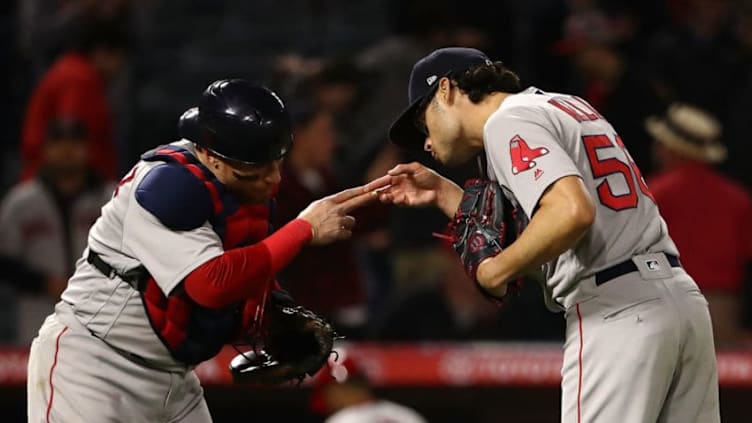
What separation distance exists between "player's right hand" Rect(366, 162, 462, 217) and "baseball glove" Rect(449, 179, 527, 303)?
0.25 meters

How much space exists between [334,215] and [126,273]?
0.64 meters

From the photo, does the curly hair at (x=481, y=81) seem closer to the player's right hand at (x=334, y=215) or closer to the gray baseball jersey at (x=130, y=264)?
the player's right hand at (x=334, y=215)

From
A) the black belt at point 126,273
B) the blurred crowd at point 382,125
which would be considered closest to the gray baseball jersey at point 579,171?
the black belt at point 126,273

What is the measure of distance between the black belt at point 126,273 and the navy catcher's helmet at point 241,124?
42 cm

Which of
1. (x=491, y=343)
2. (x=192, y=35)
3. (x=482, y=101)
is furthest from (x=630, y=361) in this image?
(x=192, y=35)

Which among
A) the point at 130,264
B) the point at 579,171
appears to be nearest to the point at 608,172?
the point at 579,171

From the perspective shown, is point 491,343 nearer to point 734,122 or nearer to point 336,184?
point 336,184

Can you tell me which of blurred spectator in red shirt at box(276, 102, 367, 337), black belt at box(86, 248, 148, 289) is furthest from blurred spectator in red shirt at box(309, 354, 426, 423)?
A: black belt at box(86, 248, 148, 289)

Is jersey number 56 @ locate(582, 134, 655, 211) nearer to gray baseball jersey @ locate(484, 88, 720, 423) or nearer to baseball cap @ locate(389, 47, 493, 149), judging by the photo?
gray baseball jersey @ locate(484, 88, 720, 423)

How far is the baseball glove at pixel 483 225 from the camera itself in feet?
12.5

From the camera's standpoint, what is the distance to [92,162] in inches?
305

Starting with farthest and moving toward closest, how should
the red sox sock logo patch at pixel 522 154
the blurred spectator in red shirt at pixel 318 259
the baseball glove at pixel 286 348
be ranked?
the blurred spectator in red shirt at pixel 318 259, the baseball glove at pixel 286 348, the red sox sock logo patch at pixel 522 154

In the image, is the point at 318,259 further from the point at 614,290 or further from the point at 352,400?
the point at 614,290

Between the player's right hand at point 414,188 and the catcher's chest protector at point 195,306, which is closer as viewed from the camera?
the catcher's chest protector at point 195,306
